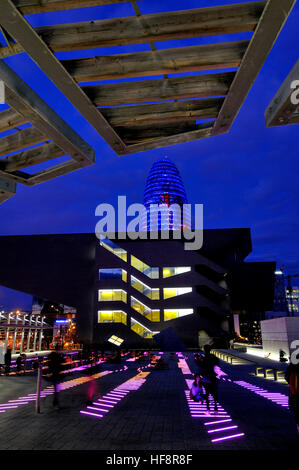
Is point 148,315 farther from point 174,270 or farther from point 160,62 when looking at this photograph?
point 160,62

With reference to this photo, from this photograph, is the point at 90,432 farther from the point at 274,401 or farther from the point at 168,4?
the point at 168,4

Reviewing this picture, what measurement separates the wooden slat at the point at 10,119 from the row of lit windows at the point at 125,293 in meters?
43.0

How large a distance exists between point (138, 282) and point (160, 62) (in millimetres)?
44754

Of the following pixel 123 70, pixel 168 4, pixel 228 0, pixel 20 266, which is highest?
pixel 20 266

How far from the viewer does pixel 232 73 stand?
9.20 feet

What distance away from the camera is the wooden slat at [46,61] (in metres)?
2.12

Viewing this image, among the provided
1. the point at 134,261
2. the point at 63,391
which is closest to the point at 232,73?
the point at 63,391

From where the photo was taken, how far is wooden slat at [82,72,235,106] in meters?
2.88

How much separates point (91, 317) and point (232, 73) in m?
46.0

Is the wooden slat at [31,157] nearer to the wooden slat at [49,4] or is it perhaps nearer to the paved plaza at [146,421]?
the wooden slat at [49,4]

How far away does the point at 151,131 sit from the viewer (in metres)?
3.79

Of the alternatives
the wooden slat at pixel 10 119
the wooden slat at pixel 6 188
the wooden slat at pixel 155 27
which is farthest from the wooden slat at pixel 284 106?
the wooden slat at pixel 6 188

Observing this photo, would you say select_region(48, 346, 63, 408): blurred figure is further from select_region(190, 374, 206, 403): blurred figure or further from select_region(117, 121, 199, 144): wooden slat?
select_region(117, 121, 199, 144): wooden slat
